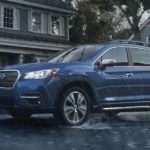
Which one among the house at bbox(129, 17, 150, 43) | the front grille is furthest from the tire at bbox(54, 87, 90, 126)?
the house at bbox(129, 17, 150, 43)

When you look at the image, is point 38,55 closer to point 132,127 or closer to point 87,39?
point 87,39

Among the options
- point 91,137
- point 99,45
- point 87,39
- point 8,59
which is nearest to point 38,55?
point 8,59

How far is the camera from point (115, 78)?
10055mm

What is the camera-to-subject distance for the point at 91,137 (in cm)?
809

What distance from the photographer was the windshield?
10.0m

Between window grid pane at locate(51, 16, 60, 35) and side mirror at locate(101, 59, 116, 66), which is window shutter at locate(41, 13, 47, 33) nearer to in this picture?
window grid pane at locate(51, 16, 60, 35)

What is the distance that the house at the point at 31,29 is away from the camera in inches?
1143

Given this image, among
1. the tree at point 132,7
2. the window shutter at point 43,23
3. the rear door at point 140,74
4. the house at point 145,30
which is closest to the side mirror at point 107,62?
the rear door at point 140,74

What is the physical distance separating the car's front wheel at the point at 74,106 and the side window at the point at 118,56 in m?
1.08

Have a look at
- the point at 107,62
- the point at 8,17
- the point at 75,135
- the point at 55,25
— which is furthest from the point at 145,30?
the point at 75,135

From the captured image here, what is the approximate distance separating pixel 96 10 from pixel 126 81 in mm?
30555

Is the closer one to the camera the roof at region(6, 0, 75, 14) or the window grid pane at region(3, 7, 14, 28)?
the window grid pane at region(3, 7, 14, 28)

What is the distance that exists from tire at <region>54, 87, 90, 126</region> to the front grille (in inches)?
36.3

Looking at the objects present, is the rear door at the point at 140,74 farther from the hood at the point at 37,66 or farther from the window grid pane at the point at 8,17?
the window grid pane at the point at 8,17
